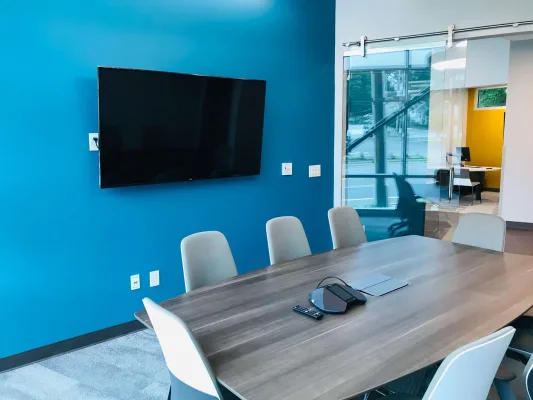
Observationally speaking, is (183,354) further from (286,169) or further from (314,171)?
(314,171)

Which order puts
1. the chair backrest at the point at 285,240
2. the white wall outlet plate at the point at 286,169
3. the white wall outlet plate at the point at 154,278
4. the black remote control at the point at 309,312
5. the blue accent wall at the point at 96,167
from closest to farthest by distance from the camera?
the black remote control at the point at 309,312 → the blue accent wall at the point at 96,167 → the chair backrest at the point at 285,240 → the white wall outlet plate at the point at 154,278 → the white wall outlet plate at the point at 286,169

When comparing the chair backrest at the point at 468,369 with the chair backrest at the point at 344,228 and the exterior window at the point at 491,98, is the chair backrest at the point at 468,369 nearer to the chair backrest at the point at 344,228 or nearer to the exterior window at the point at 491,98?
the chair backrest at the point at 344,228

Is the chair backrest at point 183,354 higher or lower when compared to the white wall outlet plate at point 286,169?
lower

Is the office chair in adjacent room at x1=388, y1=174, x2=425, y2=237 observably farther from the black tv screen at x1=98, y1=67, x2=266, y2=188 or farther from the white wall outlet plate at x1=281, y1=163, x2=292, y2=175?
the black tv screen at x1=98, y1=67, x2=266, y2=188

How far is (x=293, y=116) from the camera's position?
4.51 m

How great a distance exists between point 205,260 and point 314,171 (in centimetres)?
247

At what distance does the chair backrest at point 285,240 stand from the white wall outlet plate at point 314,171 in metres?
1.65

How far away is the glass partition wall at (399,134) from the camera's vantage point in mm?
4531

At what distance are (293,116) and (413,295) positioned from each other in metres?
2.72

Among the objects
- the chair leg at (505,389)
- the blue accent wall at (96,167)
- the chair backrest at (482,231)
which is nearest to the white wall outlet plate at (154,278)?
the blue accent wall at (96,167)

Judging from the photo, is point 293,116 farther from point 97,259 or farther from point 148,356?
point 148,356

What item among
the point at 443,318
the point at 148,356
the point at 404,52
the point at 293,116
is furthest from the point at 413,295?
the point at 404,52

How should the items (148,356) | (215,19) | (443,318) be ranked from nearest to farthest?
1. (443,318)
2. (148,356)
3. (215,19)

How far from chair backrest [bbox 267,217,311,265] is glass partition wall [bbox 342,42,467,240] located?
2.02 m
